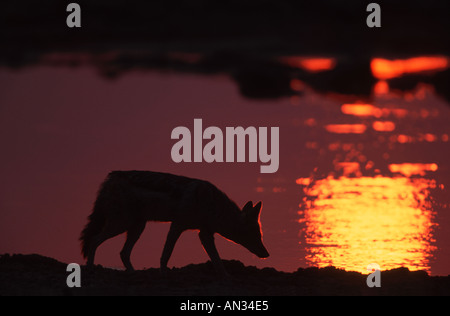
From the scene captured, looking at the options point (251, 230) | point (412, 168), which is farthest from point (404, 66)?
point (251, 230)

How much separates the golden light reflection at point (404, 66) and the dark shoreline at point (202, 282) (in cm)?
2268

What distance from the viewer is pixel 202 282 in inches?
512

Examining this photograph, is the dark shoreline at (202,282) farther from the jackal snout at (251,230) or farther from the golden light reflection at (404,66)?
the golden light reflection at (404,66)

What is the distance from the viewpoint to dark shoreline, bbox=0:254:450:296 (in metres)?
12.4

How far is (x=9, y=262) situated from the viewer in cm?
1383

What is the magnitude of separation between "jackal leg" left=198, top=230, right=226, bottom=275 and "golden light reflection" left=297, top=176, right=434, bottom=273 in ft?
5.43

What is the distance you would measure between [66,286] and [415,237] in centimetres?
591

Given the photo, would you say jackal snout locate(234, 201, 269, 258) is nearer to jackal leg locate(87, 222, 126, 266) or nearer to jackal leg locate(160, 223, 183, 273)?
jackal leg locate(160, 223, 183, 273)

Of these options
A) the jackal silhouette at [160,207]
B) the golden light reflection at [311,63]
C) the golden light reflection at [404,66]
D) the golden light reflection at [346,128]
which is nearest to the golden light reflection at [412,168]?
the golden light reflection at [346,128]

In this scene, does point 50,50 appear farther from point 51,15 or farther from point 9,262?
point 9,262

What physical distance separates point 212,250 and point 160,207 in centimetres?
79

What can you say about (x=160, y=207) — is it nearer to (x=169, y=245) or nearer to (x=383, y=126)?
(x=169, y=245)
